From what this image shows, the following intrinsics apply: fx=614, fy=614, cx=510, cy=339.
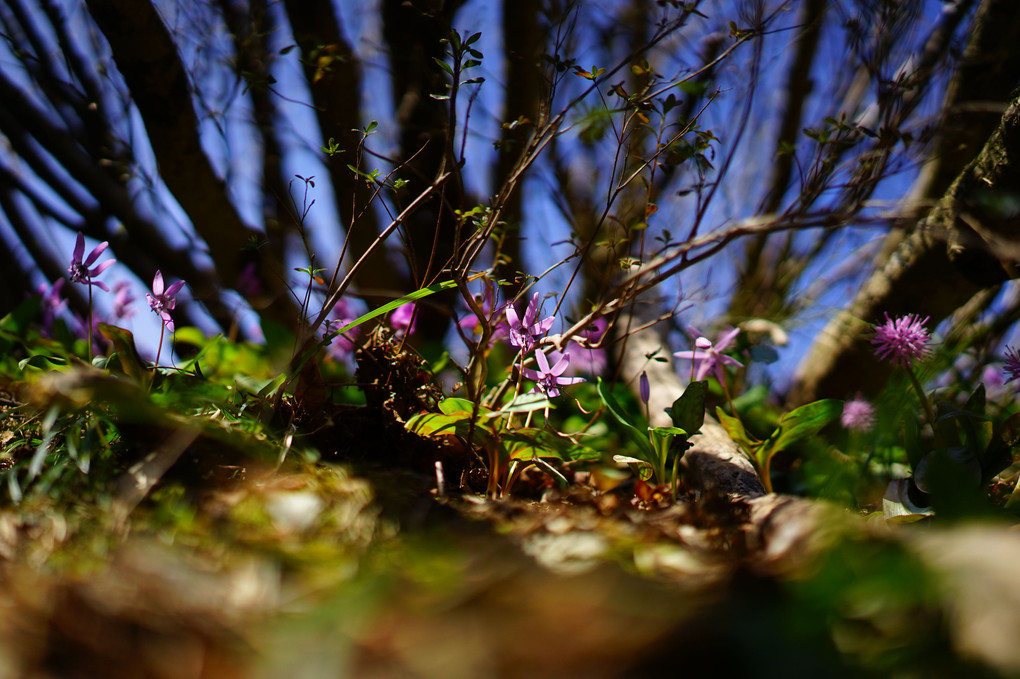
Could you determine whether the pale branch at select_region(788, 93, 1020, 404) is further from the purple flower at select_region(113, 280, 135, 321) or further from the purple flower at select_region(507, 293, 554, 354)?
the purple flower at select_region(113, 280, 135, 321)

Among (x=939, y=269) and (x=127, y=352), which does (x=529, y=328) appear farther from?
(x=939, y=269)

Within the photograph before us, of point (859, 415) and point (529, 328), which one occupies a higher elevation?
point (529, 328)

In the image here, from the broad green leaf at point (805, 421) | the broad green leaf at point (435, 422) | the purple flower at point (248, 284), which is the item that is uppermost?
the purple flower at point (248, 284)

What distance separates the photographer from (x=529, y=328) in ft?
4.60

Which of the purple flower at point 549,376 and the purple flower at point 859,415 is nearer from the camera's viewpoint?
the purple flower at point 549,376

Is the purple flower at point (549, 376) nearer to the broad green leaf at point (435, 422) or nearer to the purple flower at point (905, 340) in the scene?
the broad green leaf at point (435, 422)

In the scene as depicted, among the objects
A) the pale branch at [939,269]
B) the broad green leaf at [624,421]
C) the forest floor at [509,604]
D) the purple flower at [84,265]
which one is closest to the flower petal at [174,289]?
the purple flower at [84,265]

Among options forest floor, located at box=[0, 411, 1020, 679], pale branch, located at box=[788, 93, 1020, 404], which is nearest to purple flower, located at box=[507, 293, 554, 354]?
forest floor, located at box=[0, 411, 1020, 679]

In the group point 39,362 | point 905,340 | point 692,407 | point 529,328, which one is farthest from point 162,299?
point 905,340

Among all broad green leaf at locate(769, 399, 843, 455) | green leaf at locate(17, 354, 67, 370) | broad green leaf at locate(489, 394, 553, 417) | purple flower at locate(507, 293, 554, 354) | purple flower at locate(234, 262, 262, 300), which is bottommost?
broad green leaf at locate(769, 399, 843, 455)

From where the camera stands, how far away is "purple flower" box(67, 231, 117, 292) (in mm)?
1530

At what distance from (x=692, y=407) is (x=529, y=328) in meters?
0.42

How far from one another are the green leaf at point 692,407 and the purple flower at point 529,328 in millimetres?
353

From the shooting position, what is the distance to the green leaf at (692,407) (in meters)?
1.41
